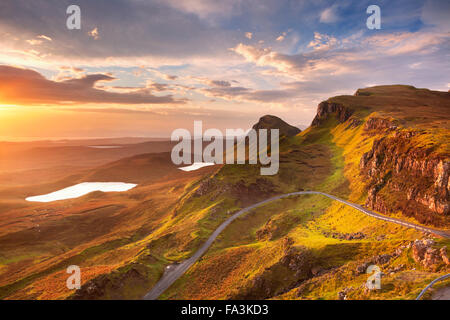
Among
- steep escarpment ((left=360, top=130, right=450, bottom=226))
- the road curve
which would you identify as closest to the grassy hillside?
steep escarpment ((left=360, top=130, right=450, bottom=226))

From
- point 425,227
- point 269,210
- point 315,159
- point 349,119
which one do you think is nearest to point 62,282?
point 269,210

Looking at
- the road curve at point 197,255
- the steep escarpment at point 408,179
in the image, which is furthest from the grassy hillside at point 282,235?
the road curve at point 197,255

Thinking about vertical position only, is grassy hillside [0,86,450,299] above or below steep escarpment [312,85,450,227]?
below

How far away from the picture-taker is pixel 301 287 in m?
43.6

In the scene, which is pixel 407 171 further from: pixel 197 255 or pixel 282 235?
pixel 197 255

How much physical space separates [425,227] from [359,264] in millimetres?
19415

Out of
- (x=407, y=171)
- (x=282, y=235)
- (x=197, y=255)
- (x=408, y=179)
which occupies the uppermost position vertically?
(x=407, y=171)

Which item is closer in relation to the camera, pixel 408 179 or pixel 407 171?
pixel 408 179

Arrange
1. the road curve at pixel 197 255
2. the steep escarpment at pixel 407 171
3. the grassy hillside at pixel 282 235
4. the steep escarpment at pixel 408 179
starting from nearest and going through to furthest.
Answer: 1. the grassy hillside at pixel 282 235
2. the road curve at pixel 197 255
3. the steep escarpment at pixel 408 179
4. the steep escarpment at pixel 407 171

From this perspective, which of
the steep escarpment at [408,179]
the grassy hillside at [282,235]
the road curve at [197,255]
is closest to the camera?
the grassy hillside at [282,235]

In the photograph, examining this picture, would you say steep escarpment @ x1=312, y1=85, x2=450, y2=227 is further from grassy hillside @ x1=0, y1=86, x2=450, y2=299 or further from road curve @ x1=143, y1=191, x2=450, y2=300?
road curve @ x1=143, y1=191, x2=450, y2=300

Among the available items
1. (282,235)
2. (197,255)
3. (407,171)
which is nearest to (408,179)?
(407,171)

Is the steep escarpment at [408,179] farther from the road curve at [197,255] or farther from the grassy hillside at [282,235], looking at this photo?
the road curve at [197,255]
